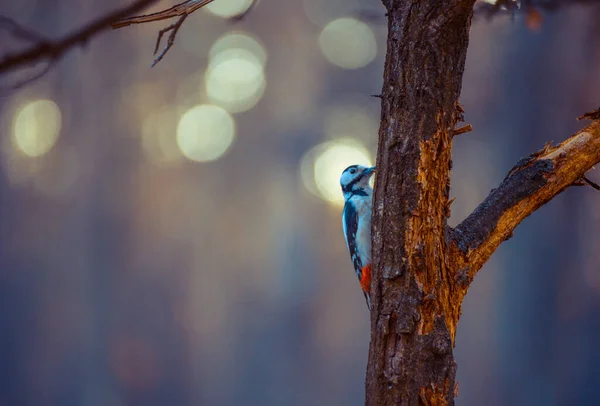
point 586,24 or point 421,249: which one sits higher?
point 586,24

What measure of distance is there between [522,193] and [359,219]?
1.26 m

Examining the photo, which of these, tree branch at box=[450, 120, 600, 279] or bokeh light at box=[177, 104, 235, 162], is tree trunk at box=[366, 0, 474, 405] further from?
bokeh light at box=[177, 104, 235, 162]

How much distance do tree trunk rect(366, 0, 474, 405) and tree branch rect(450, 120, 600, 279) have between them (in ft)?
0.31

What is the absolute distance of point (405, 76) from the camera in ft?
4.05

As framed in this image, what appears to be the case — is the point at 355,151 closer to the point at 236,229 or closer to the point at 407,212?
the point at 236,229

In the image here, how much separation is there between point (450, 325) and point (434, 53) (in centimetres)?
59

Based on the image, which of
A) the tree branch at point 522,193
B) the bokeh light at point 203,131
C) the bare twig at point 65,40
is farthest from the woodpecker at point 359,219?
the bokeh light at point 203,131

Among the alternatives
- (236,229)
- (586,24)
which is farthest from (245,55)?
(586,24)

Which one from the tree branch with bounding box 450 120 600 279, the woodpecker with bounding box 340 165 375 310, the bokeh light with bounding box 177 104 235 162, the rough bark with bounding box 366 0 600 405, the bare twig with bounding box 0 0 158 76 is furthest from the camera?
the bokeh light with bounding box 177 104 235 162

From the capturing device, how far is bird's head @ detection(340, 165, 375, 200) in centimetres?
280

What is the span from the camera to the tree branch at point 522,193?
1.32 metres

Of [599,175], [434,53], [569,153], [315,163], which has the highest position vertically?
[315,163]

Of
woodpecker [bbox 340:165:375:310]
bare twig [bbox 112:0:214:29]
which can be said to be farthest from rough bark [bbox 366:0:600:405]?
woodpecker [bbox 340:165:375:310]

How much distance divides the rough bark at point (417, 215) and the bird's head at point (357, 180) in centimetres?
150
